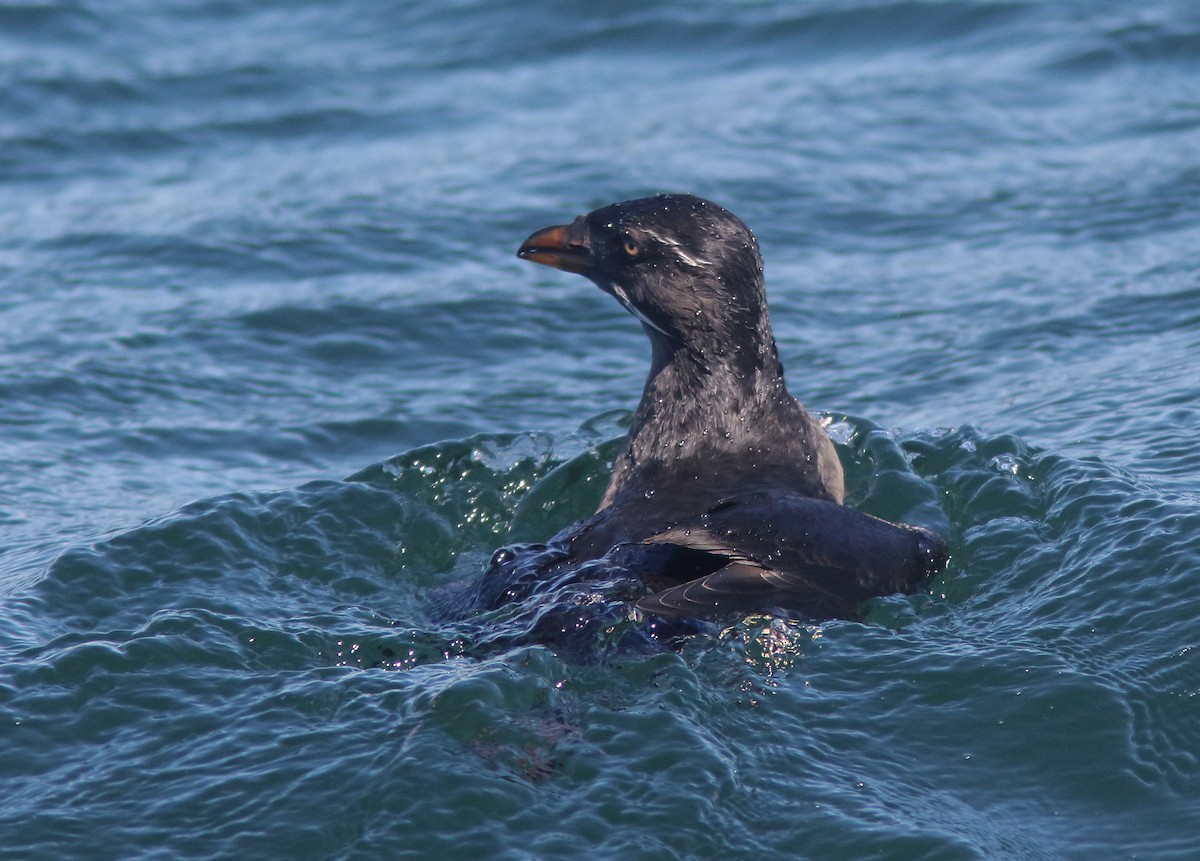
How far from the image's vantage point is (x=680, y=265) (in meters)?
6.89

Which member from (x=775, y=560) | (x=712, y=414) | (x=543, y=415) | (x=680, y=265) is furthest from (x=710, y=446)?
(x=543, y=415)

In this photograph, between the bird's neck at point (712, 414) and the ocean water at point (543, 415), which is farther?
the bird's neck at point (712, 414)

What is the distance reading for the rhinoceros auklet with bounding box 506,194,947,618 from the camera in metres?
6.01

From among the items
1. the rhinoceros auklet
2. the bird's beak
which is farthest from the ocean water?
the bird's beak

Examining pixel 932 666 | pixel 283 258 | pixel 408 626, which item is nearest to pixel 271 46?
pixel 283 258

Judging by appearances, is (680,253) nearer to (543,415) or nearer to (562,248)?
(562,248)

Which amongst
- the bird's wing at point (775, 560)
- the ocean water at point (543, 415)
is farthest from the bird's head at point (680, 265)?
the ocean water at point (543, 415)

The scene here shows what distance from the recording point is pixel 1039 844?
4898mm

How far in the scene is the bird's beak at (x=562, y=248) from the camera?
720 cm

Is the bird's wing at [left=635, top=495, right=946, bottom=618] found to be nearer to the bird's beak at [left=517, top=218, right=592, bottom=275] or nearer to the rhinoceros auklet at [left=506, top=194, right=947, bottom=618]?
the rhinoceros auklet at [left=506, top=194, right=947, bottom=618]

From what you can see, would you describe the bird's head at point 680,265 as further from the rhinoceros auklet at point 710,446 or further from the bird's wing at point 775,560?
Result: the bird's wing at point 775,560

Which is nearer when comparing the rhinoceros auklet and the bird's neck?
the rhinoceros auklet

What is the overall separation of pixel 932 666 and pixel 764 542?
30.3 inches

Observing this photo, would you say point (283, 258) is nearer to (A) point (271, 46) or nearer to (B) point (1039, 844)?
(A) point (271, 46)
